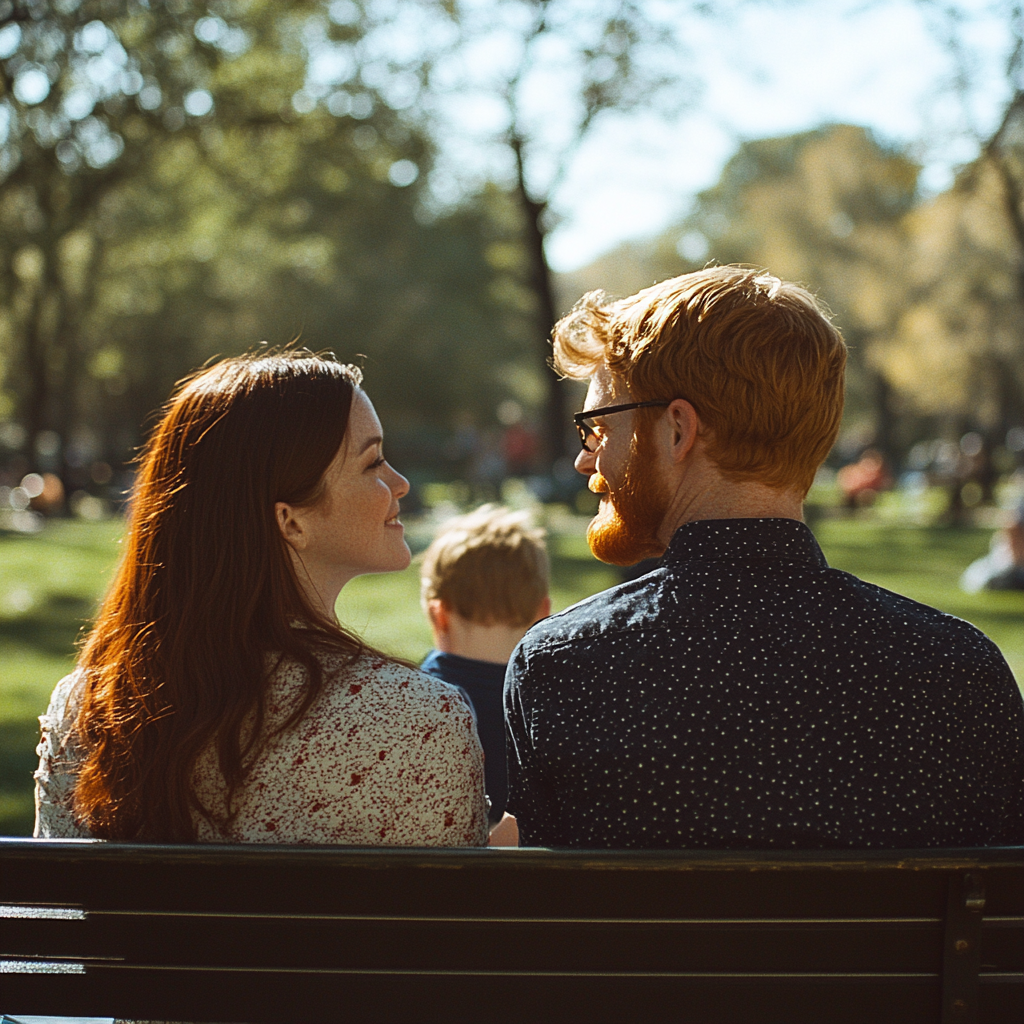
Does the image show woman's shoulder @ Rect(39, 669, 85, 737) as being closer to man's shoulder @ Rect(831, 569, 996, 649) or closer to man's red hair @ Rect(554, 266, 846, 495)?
man's red hair @ Rect(554, 266, 846, 495)

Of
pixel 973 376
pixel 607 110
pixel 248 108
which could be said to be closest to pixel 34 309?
pixel 248 108

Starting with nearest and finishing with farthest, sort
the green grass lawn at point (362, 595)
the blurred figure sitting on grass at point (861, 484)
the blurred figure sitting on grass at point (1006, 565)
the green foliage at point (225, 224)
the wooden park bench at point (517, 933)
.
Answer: the wooden park bench at point (517, 933)
the green grass lawn at point (362, 595)
the blurred figure sitting on grass at point (1006, 565)
the green foliage at point (225, 224)
the blurred figure sitting on grass at point (861, 484)

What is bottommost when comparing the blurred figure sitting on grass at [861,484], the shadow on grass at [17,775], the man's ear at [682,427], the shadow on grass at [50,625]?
the blurred figure sitting on grass at [861,484]

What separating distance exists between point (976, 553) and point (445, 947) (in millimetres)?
15851

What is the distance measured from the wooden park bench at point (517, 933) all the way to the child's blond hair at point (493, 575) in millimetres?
1698

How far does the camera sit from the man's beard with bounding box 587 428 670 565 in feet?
6.57

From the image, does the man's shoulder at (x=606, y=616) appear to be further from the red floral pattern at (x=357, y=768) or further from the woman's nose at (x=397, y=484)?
the woman's nose at (x=397, y=484)

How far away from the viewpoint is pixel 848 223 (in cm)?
4541

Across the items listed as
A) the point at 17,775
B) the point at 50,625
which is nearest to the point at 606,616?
the point at 17,775

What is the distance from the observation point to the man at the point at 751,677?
1.65m

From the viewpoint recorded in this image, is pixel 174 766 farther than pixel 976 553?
No

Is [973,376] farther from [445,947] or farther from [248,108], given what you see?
[445,947]

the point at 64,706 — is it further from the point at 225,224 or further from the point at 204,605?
the point at 225,224

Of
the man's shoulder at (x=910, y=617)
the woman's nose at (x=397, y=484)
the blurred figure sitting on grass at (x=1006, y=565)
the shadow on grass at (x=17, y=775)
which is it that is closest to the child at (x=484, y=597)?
the woman's nose at (x=397, y=484)
